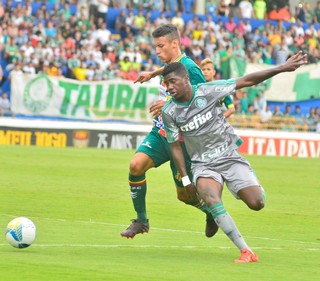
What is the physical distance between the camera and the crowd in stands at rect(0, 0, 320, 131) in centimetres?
3344

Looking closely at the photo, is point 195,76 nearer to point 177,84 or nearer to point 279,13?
point 177,84

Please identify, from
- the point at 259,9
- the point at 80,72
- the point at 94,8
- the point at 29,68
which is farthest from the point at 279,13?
the point at 29,68

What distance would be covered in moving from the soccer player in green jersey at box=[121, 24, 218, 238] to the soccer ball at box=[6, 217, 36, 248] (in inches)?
65.4

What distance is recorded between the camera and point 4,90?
105 feet

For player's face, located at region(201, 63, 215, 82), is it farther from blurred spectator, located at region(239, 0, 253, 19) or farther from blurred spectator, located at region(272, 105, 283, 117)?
blurred spectator, located at region(239, 0, 253, 19)

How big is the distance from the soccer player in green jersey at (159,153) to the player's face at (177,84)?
945mm

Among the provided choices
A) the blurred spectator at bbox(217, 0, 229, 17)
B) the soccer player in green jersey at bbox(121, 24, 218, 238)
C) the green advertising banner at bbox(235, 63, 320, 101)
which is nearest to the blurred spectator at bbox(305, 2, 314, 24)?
the blurred spectator at bbox(217, 0, 229, 17)

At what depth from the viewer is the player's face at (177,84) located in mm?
10078

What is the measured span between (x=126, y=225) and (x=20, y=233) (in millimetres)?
3615

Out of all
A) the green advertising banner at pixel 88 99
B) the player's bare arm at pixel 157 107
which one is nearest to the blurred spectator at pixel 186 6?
the green advertising banner at pixel 88 99

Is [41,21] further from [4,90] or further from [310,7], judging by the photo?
[310,7]

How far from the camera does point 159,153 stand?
11680 millimetres

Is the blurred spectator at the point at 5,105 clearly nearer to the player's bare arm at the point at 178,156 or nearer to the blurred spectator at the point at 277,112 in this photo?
the blurred spectator at the point at 277,112

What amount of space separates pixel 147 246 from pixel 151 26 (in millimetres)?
27039
